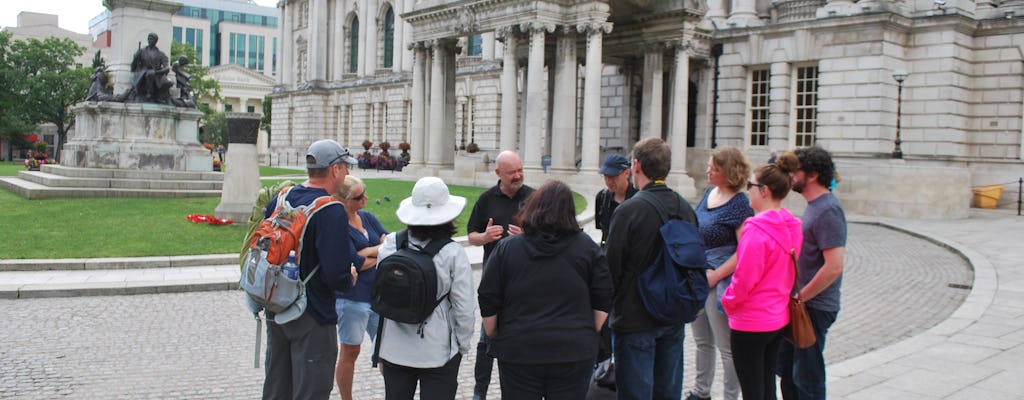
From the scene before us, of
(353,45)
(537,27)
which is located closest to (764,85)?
(537,27)

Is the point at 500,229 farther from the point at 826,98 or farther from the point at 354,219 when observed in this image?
the point at 826,98

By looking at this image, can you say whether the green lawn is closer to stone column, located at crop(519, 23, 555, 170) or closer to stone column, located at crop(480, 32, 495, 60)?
stone column, located at crop(519, 23, 555, 170)

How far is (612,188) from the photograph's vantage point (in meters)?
6.84

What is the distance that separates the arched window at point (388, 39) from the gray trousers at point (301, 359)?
5963cm

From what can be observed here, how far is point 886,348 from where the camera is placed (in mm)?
7988

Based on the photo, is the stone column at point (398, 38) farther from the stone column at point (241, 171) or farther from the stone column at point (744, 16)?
the stone column at point (241, 171)

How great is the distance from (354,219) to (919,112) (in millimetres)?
26072

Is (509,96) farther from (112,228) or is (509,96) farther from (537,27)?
(112,228)

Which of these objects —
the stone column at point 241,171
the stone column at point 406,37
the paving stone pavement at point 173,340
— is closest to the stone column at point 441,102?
the stone column at point 241,171

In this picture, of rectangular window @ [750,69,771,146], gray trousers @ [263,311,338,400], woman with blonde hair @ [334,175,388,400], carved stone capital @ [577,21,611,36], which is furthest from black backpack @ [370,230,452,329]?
rectangular window @ [750,69,771,146]

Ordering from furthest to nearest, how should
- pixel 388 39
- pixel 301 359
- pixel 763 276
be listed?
pixel 388 39 → pixel 763 276 → pixel 301 359

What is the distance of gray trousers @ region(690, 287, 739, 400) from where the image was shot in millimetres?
5938

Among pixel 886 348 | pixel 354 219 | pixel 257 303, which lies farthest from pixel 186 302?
pixel 886 348

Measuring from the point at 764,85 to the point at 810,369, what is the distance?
27.3 metres
